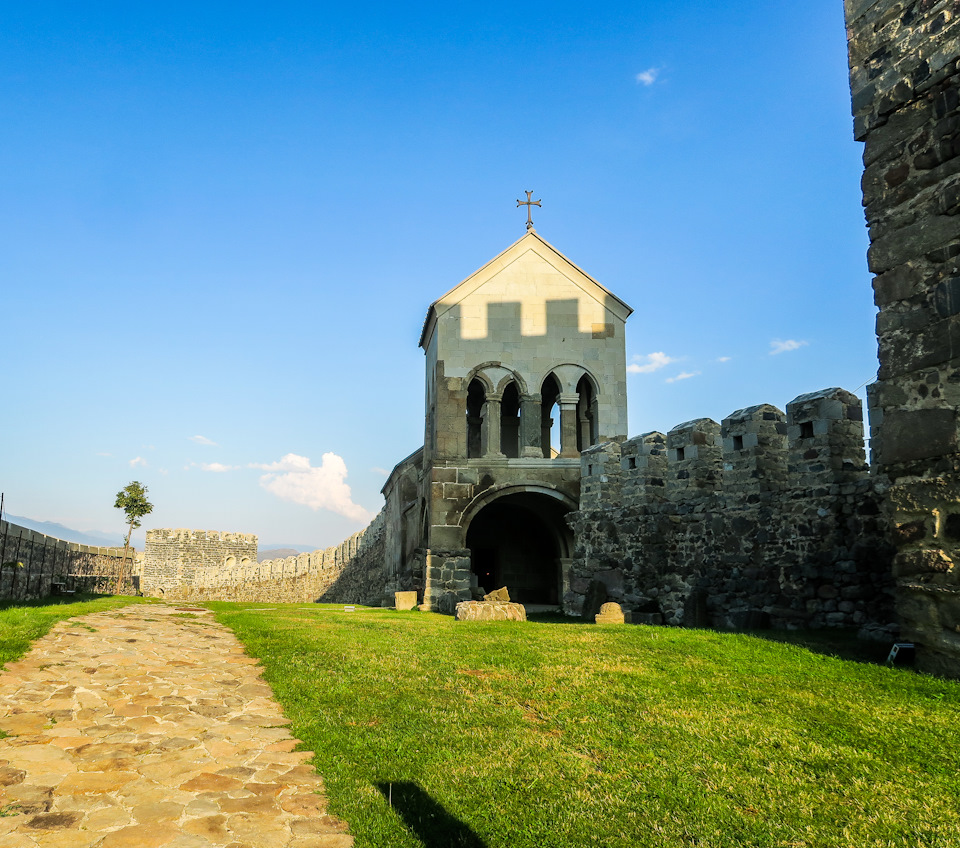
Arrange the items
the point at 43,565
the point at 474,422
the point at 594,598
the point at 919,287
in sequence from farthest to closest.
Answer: the point at 474,422, the point at 43,565, the point at 594,598, the point at 919,287

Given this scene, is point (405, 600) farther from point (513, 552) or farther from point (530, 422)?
point (513, 552)

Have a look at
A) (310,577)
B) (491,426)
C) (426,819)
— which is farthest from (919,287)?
(310,577)

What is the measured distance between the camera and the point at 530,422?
68.0 ft

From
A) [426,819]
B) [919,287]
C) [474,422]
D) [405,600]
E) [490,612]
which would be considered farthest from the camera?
[474,422]

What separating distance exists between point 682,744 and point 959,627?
308 centimetres

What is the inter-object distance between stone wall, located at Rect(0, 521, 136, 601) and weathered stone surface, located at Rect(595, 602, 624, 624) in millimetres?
10744

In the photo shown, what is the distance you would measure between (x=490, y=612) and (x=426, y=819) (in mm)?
9330

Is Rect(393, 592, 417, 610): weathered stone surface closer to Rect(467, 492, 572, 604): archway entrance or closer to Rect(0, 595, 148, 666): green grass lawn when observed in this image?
Rect(467, 492, 572, 604): archway entrance

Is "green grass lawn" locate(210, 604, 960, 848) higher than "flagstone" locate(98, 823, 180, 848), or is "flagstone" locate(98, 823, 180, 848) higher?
"green grass lawn" locate(210, 604, 960, 848)

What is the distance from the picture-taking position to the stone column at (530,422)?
20641 mm

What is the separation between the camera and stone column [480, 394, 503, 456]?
20.4m

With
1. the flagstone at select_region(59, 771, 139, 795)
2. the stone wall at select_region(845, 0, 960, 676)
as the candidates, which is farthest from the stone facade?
the flagstone at select_region(59, 771, 139, 795)

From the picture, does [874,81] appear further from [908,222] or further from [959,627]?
[959,627]

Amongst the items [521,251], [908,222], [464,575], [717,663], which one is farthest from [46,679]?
[521,251]
